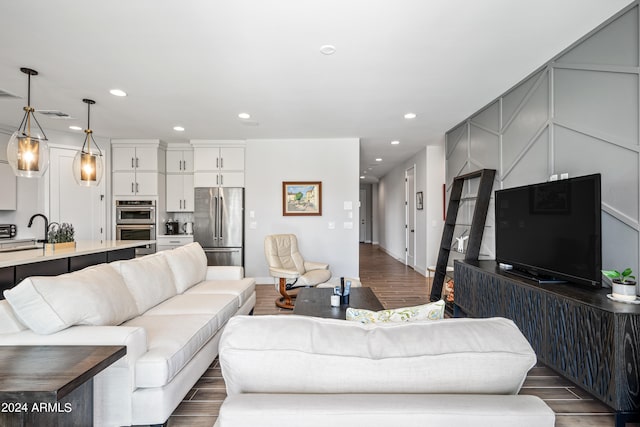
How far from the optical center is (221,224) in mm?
5598

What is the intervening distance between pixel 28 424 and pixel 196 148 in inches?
197

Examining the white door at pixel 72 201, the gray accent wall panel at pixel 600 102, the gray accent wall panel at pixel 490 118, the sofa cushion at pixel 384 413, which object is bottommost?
the sofa cushion at pixel 384 413

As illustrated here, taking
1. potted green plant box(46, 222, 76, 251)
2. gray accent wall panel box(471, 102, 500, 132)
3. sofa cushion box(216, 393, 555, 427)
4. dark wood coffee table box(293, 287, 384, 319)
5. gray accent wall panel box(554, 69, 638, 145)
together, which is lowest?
dark wood coffee table box(293, 287, 384, 319)

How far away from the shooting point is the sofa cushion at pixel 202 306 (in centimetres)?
251

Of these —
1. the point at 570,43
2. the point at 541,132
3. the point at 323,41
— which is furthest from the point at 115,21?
the point at 541,132

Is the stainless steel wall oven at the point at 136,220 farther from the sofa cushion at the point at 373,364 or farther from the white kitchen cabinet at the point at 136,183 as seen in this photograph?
the sofa cushion at the point at 373,364

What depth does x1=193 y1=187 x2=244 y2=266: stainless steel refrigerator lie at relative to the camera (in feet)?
18.3

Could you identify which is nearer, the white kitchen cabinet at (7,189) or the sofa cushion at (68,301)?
the sofa cushion at (68,301)

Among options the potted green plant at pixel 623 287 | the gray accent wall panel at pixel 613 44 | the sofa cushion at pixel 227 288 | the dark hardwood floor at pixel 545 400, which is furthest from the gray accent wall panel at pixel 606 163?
the sofa cushion at pixel 227 288

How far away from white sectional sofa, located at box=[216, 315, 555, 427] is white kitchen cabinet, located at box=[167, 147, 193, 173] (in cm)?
562

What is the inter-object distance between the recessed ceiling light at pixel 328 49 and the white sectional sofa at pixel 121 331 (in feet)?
7.59

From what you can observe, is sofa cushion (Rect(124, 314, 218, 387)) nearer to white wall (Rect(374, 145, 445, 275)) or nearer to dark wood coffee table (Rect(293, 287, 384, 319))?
dark wood coffee table (Rect(293, 287, 384, 319))

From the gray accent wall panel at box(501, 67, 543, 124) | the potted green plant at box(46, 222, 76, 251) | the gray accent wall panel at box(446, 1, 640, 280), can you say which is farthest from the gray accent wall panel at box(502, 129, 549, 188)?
the potted green plant at box(46, 222, 76, 251)

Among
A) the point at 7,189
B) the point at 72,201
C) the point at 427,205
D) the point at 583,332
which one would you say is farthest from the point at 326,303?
the point at 7,189
